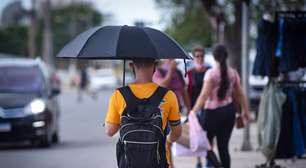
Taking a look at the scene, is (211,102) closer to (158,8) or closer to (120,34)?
(120,34)

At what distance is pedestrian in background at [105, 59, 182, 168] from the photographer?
20.9 feet

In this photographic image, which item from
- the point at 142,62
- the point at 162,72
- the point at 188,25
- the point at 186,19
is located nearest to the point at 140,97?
the point at 142,62

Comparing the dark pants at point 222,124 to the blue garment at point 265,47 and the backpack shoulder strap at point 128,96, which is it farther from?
the backpack shoulder strap at point 128,96

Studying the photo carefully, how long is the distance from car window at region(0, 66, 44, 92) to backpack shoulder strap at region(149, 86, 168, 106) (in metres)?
10.8

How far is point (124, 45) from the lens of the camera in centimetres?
661

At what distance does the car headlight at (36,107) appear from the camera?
16688 millimetres

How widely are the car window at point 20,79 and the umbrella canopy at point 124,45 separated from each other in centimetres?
1037

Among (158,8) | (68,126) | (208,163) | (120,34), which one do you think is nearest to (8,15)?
(158,8)

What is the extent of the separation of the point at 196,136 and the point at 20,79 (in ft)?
25.8

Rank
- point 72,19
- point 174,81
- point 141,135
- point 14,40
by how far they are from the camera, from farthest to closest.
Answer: point 72,19 → point 14,40 → point 174,81 → point 141,135

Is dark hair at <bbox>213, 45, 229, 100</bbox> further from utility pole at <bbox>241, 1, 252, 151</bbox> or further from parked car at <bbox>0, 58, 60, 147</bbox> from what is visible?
parked car at <bbox>0, 58, 60, 147</bbox>

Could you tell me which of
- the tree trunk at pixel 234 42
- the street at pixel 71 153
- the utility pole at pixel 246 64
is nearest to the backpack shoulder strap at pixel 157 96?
the street at pixel 71 153

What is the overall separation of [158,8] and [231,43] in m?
7.39

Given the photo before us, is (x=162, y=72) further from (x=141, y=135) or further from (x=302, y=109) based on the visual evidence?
(x=141, y=135)
